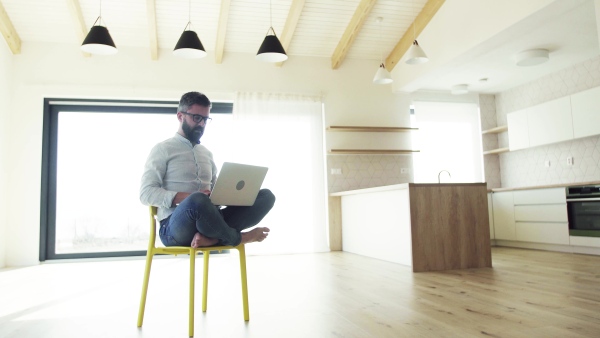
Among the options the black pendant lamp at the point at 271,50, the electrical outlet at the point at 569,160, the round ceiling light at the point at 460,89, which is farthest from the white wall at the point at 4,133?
the electrical outlet at the point at 569,160

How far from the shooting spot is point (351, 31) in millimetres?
5660

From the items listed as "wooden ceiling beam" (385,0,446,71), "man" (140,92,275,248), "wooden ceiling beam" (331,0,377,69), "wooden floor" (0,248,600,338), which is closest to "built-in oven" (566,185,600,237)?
"wooden floor" (0,248,600,338)

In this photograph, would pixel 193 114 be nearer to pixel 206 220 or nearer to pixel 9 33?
pixel 206 220

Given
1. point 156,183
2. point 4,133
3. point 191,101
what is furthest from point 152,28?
point 156,183

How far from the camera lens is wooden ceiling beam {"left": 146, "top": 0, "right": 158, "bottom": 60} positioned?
5.02 metres

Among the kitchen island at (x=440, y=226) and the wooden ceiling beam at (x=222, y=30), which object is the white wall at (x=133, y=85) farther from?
the kitchen island at (x=440, y=226)

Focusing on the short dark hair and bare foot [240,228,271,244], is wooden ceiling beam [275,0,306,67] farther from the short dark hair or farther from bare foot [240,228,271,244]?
bare foot [240,228,271,244]

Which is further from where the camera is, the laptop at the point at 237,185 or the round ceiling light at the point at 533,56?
the round ceiling light at the point at 533,56

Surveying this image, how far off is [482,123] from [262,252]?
4090 millimetres

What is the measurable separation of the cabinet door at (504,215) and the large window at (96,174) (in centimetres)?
401

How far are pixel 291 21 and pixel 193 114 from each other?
350 centimetres

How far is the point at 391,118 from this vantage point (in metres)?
6.52

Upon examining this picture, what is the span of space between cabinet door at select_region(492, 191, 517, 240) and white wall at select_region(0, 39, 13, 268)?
6460 mm

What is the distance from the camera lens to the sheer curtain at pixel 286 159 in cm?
591
